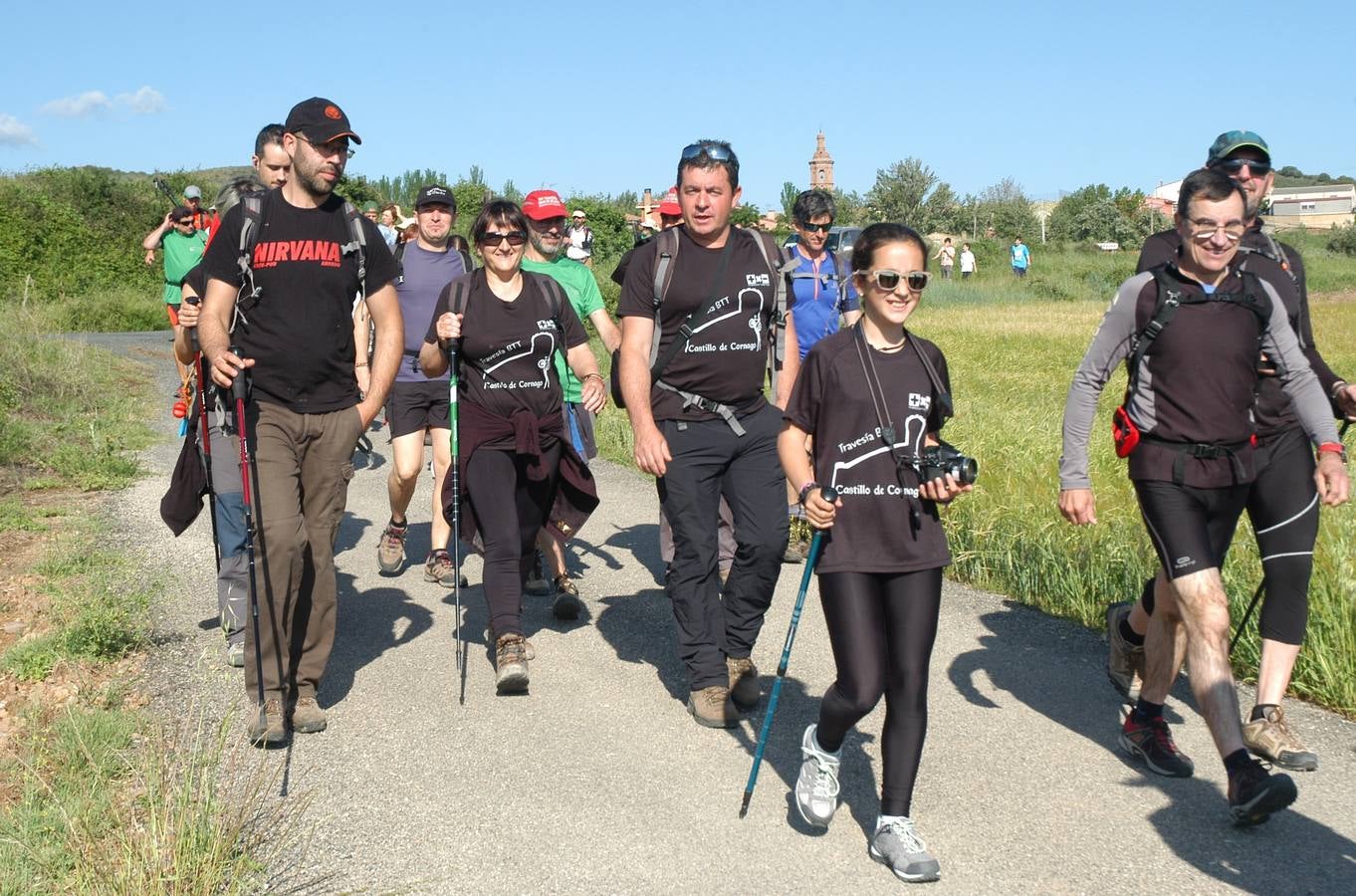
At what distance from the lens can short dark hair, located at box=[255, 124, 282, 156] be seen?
21.0 ft

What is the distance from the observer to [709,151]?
550 cm

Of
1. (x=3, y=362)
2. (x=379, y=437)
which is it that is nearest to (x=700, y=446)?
(x=379, y=437)

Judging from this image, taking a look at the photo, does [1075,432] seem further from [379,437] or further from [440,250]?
[379,437]

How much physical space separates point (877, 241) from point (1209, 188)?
3.97 ft

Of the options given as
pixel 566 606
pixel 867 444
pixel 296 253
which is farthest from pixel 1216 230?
pixel 566 606

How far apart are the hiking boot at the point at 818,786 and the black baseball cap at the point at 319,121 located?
2.88m

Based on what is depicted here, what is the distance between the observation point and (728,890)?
399 centimetres

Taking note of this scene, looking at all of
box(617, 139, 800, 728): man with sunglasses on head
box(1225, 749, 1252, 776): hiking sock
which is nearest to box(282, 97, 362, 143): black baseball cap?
box(617, 139, 800, 728): man with sunglasses on head

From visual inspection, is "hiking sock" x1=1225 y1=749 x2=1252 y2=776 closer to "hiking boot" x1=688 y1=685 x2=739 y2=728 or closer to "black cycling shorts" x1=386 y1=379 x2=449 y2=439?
"hiking boot" x1=688 y1=685 x2=739 y2=728

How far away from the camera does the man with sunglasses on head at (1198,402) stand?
15.0ft

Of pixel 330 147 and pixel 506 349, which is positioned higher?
pixel 330 147

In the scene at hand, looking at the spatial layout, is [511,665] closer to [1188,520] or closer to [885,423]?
[885,423]

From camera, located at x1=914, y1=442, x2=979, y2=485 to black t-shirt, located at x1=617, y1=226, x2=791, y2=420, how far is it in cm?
151

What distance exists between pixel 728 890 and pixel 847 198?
66302 mm
